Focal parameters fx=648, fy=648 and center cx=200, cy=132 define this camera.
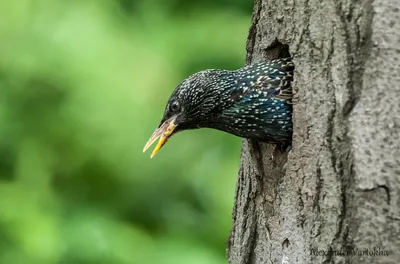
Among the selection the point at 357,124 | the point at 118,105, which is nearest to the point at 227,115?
the point at 357,124

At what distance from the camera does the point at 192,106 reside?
88.2 inches

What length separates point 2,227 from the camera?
2879 mm

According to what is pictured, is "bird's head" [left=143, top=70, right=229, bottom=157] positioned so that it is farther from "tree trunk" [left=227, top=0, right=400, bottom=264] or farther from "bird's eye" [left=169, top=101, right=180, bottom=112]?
"tree trunk" [left=227, top=0, right=400, bottom=264]

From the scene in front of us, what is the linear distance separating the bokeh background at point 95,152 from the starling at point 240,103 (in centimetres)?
78

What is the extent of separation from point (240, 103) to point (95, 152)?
3.58 ft

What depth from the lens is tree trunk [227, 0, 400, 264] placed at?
1770 mm

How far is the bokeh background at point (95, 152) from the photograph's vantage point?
2.90 m

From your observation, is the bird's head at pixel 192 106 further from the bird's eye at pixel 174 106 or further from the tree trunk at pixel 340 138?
the tree trunk at pixel 340 138

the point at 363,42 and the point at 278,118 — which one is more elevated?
the point at 363,42

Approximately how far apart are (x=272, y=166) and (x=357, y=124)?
1.61ft

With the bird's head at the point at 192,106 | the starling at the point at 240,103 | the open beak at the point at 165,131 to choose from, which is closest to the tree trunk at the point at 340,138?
the starling at the point at 240,103

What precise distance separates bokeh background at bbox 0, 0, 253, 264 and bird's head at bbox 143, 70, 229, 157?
2.50ft

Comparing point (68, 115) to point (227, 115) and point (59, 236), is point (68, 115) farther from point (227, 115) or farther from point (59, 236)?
point (227, 115)

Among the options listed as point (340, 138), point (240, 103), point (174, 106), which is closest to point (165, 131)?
point (174, 106)
